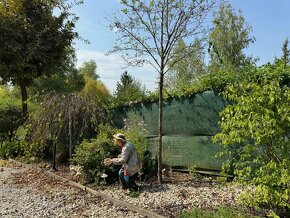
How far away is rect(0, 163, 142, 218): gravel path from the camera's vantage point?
5.45m

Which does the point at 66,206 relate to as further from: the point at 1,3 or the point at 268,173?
the point at 1,3

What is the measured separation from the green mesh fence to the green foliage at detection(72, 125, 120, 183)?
1.45m

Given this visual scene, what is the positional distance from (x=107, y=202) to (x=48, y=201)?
116cm

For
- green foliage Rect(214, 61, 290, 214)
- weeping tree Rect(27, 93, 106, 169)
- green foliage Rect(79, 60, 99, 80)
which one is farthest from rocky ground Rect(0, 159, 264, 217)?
green foliage Rect(79, 60, 99, 80)

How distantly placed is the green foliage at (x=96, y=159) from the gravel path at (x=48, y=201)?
471 mm

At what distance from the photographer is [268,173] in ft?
12.5

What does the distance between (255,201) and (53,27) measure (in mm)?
11535

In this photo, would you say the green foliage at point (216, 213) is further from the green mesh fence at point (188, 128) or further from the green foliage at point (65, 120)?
the green foliage at point (65, 120)

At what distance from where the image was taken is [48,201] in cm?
623

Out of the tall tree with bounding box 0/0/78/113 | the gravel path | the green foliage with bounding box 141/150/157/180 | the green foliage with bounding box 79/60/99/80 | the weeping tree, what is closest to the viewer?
the gravel path

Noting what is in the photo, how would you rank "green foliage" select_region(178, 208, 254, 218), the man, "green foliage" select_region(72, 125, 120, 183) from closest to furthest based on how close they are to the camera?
"green foliage" select_region(178, 208, 254, 218)
the man
"green foliage" select_region(72, 125, 120, 183)

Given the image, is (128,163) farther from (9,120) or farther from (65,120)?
(9,120)

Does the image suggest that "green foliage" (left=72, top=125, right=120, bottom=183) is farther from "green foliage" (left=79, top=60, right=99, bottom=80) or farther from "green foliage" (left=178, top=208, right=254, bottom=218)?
"green foliage" (left=79, top=60, right=99, bottom=80)

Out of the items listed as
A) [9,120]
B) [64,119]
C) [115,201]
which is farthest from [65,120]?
[9,120]
